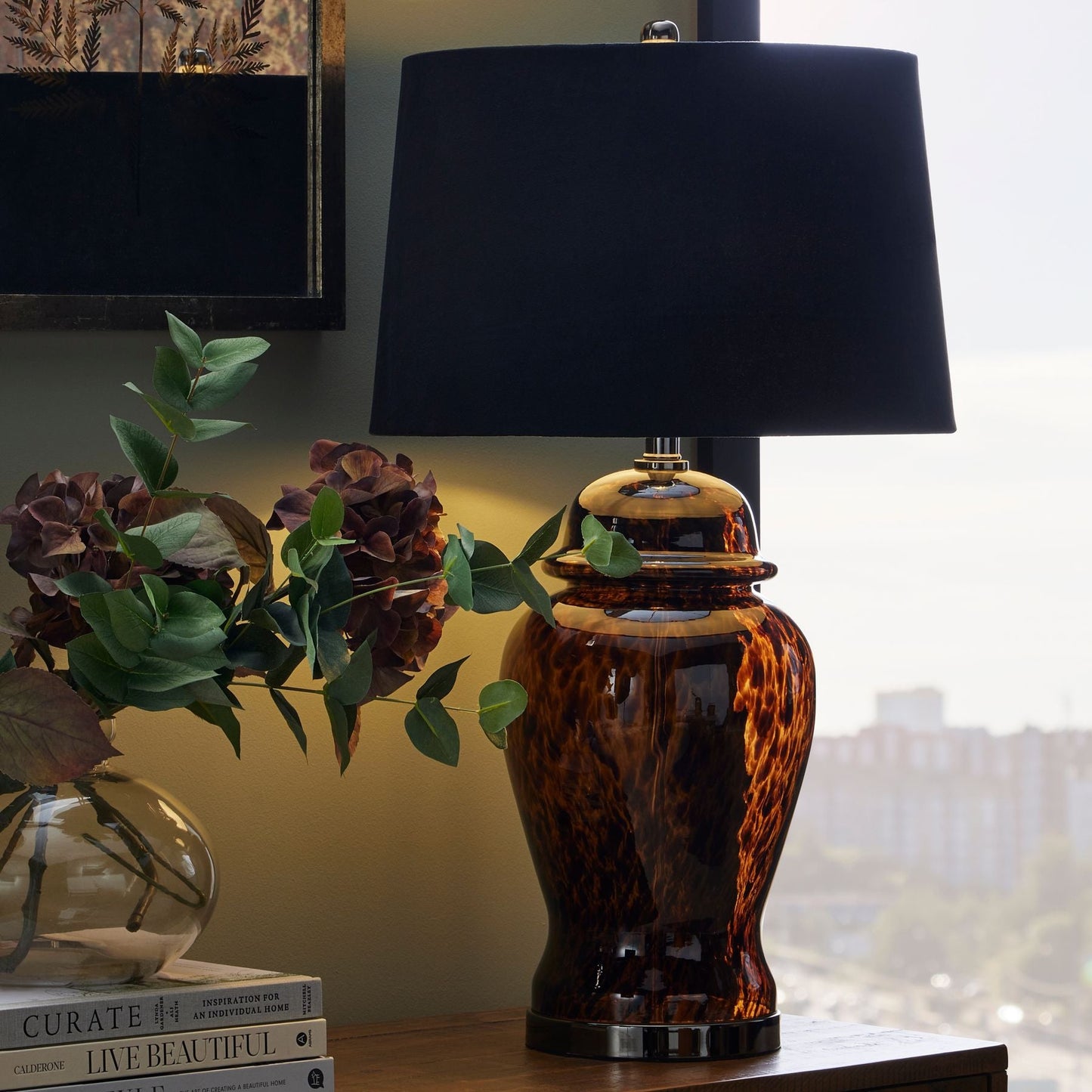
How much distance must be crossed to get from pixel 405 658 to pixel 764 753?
0.96 ft

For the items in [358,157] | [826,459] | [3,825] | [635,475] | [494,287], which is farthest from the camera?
[826,459]

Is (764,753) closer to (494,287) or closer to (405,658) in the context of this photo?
(405,658)

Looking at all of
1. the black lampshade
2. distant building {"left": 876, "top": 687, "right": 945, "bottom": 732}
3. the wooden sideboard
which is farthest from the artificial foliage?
distant building {"left": 876, "top": 687, "right": 945, "bottom": 732}

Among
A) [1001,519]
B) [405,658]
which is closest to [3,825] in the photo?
[405,658]

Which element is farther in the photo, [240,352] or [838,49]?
[838,49]

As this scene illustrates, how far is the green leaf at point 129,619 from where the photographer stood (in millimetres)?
886

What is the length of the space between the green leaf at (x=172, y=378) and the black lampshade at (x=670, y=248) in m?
0.19

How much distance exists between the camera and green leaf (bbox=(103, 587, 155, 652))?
34.9 inches

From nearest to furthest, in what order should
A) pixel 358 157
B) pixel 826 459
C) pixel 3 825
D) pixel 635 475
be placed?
pixel 3 825 → pixel 635 475 → pixel 358 157 → pixel 826 459

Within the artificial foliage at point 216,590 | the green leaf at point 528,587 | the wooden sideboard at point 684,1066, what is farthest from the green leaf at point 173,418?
the wooden sideboard at point 684,1066

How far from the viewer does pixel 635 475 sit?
4.19 ft

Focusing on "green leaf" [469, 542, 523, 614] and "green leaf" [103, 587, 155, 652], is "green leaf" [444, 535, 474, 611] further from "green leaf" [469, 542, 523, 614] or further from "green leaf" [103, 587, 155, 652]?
"green leaf" [103, 587, 155, 652]

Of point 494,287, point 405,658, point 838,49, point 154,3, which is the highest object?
point 154,3

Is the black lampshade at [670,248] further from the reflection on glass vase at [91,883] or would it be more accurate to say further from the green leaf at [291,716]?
the reflection on glass vase at [91,883]
